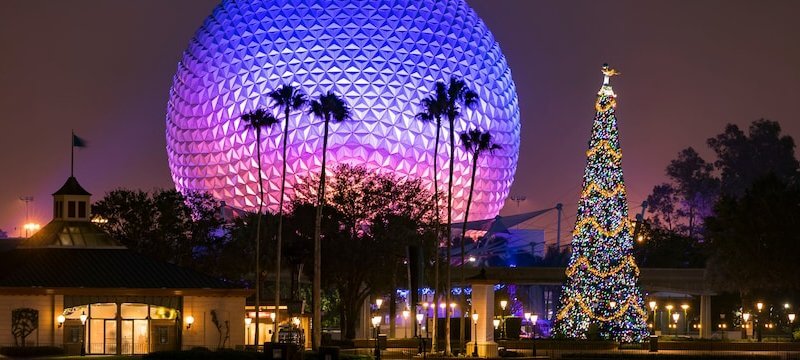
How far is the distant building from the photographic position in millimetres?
74562

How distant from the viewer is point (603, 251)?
82.2 meters

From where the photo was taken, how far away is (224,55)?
118 meters

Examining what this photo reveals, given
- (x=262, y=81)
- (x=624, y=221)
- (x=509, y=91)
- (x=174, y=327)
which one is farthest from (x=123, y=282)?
(x=509, y=91)

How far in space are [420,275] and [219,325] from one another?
48.3 ft

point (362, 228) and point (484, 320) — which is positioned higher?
point (362, 228)

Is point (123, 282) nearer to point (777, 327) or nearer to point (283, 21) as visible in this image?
point (283, 21)

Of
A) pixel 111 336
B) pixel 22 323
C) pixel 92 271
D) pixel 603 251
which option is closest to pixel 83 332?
pixel 111 336

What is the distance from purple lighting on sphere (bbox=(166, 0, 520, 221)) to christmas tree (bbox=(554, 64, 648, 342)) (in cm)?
3250

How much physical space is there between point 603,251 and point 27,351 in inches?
1061

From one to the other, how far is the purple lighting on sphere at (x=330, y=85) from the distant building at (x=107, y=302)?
108 ft

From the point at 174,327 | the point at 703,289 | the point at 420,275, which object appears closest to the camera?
the point at 420,275

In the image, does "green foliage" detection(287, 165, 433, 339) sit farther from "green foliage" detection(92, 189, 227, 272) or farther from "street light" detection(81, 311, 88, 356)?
"street light" detection(81, 311, 88, 356)

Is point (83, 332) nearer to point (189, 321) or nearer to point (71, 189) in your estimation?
point (189, 321)

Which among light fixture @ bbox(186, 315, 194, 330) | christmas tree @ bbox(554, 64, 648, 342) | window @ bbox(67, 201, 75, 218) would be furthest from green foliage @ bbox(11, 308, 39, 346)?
christmas tree @ bbox(554, 64, 648, 342)
